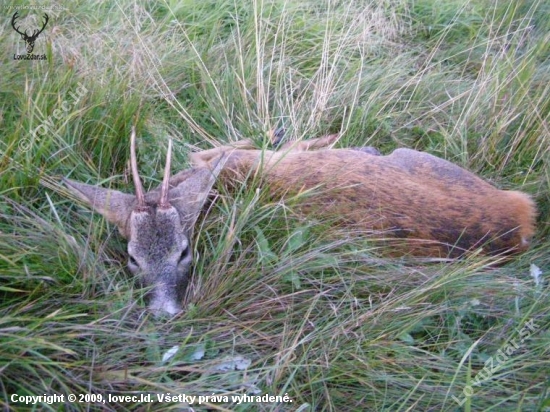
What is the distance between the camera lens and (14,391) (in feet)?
10.6

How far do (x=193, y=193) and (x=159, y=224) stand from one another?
1.37ft

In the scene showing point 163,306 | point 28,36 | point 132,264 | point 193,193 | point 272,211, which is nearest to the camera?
point 163,306

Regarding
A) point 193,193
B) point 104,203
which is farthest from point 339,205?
point 104,203

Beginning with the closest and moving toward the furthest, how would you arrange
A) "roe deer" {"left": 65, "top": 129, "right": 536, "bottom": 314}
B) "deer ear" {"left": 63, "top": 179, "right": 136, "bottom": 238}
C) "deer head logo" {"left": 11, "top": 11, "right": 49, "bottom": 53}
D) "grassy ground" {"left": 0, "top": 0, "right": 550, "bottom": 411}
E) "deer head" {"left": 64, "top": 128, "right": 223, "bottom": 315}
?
1. "grassy ground" {"left": 0, "top": 0, "right": 550, "bottom": 411}
2. "deer head" {"left": 64, "top": 128, "right": 223, "bottom": 315}
3. "roe deer" {"left": 65, "top": 129, "right": 536, "bottom": 314}
4. "deer ear" {"left": 63, "top": 179, "right": 136, "bottom": 238}
5. "deer head logo" {"left": 11, "top": 11, "right": 49, "bottom": 53}

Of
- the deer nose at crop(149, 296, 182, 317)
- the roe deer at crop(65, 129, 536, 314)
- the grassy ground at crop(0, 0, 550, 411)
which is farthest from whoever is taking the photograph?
the roe deer at crop(65, 129, 536, 314)

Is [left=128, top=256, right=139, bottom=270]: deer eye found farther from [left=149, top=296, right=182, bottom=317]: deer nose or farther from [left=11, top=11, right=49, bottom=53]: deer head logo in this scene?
[left=11, top=11, right=49, bottom=53]: deer head logo

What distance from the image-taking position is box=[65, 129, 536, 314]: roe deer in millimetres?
4453

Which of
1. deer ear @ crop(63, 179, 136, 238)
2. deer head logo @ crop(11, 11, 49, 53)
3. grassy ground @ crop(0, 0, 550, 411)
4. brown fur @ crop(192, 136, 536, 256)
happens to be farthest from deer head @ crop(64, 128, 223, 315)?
deer head logo @ crop(11, 11, 49, 53)

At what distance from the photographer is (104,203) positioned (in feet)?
15.3

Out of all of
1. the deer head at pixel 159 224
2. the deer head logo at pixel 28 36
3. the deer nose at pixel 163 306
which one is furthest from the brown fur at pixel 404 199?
the deer head logo at pixel 28 36

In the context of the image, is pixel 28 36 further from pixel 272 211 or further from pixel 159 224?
pixel 272 211

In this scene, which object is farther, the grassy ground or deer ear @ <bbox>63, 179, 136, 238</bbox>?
deer ear @ <bbox>63, 179, 136, 238</bbox>

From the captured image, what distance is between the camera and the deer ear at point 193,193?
186 inches

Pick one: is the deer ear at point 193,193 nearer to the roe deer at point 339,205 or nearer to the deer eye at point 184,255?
the roe deer at point 339,205
